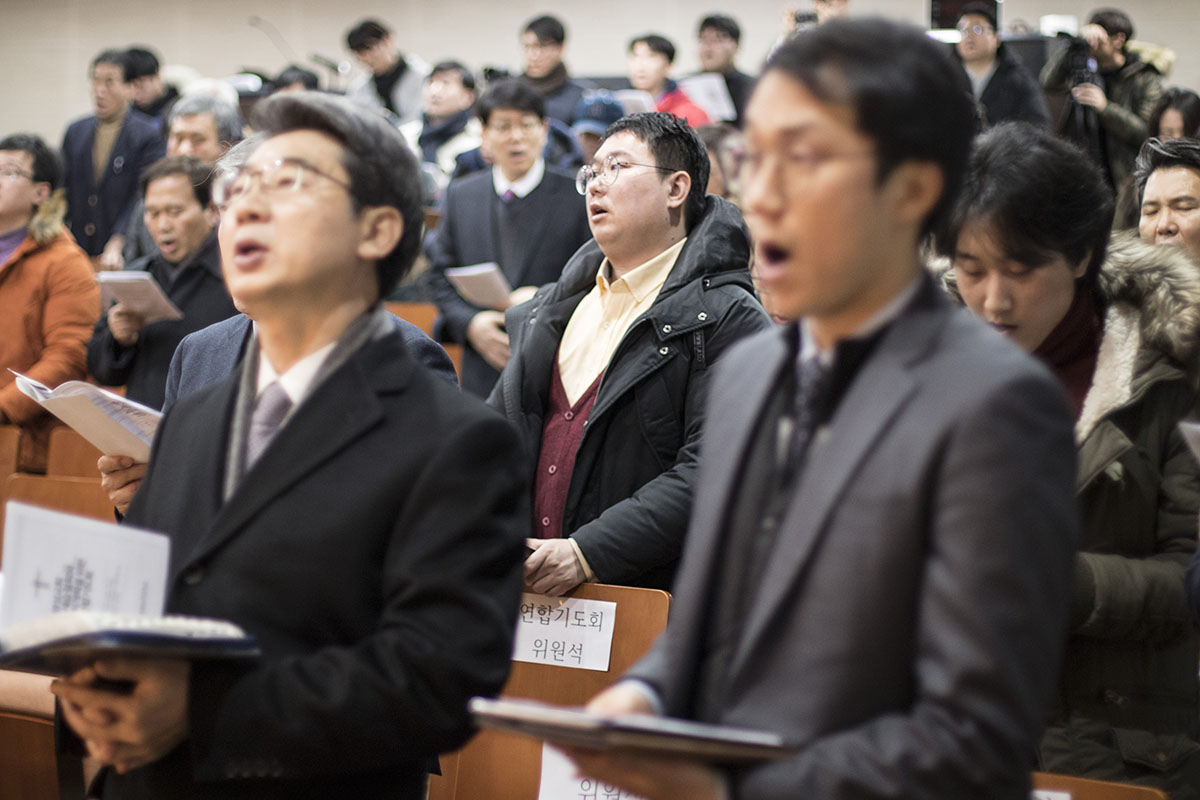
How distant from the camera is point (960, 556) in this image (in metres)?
1.04

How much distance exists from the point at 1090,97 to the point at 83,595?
556 cm

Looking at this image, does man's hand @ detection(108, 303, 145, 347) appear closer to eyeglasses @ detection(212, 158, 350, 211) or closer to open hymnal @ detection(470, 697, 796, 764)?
eyeglasses @ detection(212, 158, 350, 211)

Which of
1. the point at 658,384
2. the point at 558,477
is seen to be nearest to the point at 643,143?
the point at 658,384

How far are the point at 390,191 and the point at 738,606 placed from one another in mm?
759

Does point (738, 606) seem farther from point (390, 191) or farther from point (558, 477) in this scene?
point (558, 477)

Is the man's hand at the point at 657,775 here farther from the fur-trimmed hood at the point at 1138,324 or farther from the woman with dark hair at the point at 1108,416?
the fur-trimmed hood at the point at 1138,324

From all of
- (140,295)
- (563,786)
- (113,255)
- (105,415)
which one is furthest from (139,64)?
(563,786)

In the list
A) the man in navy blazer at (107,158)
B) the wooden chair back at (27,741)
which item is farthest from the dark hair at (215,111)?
the wooden chair back at (27,741)

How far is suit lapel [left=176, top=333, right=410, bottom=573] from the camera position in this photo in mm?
1464

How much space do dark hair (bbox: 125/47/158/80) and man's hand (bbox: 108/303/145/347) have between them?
3.94m

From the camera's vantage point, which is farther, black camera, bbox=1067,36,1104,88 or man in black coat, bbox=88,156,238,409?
black camera, bbox=1067,36,1104,88

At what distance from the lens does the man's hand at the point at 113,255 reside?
595cm

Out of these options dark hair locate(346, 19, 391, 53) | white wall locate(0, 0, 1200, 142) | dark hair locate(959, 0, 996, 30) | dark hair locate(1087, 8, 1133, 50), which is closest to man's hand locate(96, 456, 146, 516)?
dark hair locate(959, 0, 996, 30)

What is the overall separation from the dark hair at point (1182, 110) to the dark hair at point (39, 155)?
4.01 metres
